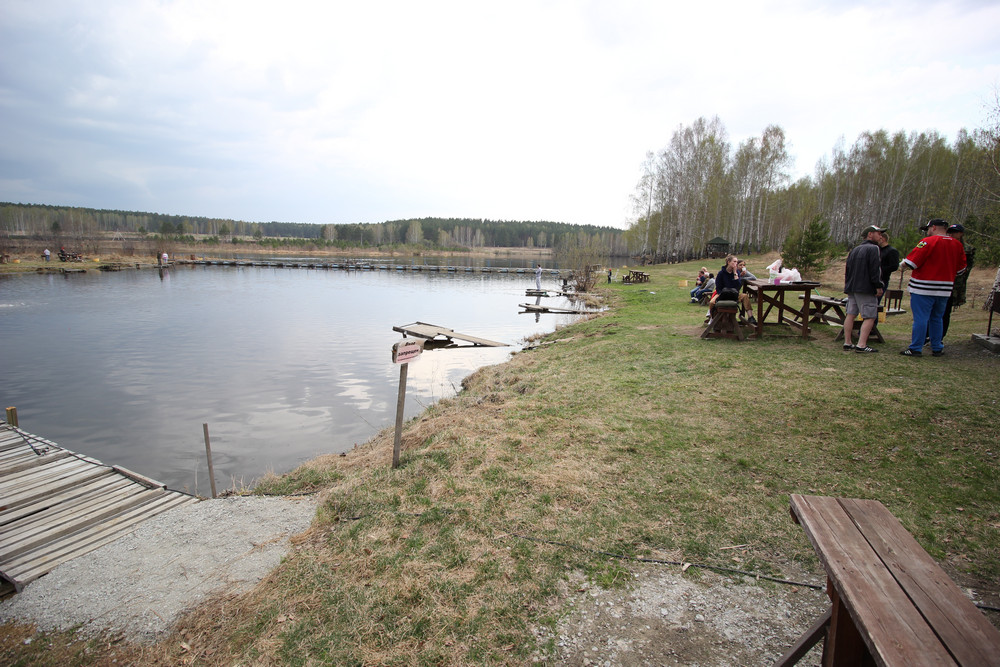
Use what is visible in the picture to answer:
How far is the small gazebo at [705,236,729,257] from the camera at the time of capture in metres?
36.5

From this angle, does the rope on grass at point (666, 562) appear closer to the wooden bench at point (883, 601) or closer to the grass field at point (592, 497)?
the grass field at point (592, 497)

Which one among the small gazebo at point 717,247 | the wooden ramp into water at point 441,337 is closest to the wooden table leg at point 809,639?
the wooden ramp into water at point 441,337

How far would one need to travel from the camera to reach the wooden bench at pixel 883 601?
156 cm

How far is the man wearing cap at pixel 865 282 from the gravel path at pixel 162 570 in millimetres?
8550

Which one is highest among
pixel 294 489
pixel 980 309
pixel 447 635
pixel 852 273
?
pixel 852 273

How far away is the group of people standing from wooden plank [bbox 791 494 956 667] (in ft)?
21.1

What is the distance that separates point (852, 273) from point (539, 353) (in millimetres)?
8123

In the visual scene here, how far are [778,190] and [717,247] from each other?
1291 centimetres

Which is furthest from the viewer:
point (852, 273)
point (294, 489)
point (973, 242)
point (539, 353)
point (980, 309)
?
point (973, 242)

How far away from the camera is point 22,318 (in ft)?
77.3

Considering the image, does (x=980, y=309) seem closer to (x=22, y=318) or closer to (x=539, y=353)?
(x=539, y=353)

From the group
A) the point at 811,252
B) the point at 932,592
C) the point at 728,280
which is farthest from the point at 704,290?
the point at 932,592

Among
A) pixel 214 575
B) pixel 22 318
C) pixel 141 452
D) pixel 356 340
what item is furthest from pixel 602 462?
pixel 22 318

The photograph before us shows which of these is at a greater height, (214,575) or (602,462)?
(602,462)
